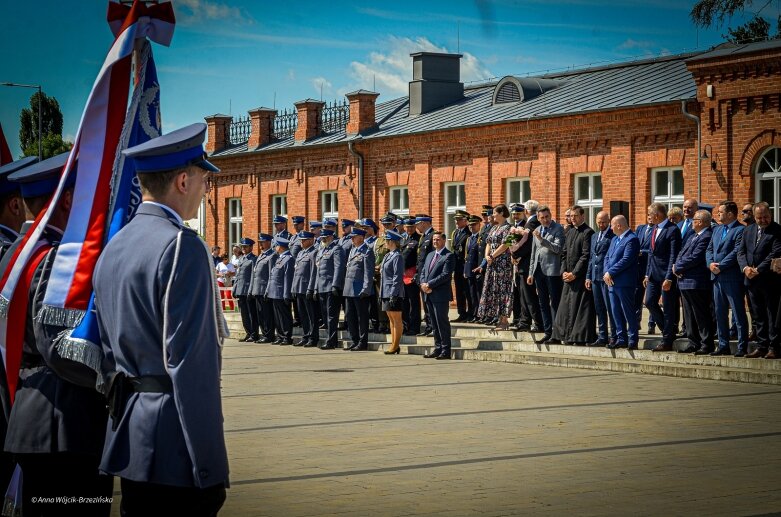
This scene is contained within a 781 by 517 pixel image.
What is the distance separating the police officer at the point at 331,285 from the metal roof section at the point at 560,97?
8.19 meters

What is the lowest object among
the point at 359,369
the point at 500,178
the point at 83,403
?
the point at 359,369

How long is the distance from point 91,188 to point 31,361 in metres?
0.98

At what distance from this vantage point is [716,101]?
81.8 ft

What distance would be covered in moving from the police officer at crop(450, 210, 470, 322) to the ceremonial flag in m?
16.8

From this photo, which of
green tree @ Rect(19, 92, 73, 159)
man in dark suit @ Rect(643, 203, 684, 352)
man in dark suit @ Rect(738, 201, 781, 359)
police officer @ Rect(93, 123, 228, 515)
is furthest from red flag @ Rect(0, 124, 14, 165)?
green tree @ Rect(19, 92, 73, 159)

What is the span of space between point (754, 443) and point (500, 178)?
20.7m

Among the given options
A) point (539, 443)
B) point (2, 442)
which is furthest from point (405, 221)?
point (2, 442)

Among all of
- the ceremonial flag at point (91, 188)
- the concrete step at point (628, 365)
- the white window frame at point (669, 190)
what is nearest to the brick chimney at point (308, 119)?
the white window frame at point (669, 190)

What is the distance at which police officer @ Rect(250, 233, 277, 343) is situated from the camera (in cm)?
2548

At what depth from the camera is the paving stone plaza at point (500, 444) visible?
823 cm

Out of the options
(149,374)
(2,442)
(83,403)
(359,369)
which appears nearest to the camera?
(149,374)

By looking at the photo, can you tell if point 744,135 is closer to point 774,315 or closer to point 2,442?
point 774,315

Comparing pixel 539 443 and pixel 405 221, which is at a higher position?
pixel 405 221

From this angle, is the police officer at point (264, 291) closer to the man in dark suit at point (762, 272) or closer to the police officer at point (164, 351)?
the man in dark suit at point (762, 272)
